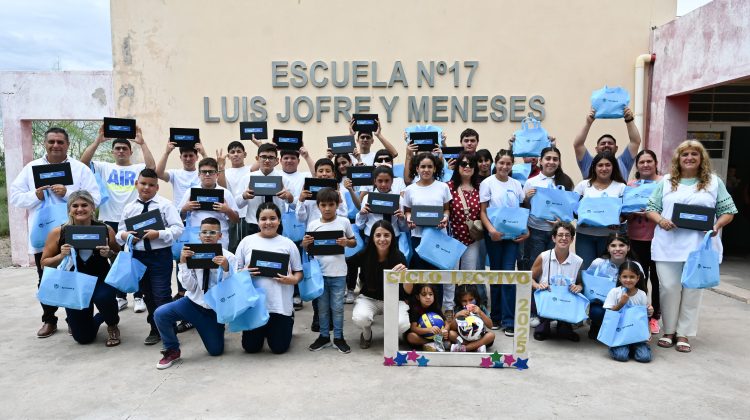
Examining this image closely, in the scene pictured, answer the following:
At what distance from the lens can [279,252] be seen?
3.94 m

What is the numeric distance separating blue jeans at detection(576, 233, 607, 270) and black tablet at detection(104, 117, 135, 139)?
451 centimetres

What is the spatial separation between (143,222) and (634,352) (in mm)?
4145

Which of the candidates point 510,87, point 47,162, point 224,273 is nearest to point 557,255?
point 224,273

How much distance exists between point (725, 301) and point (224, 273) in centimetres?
572

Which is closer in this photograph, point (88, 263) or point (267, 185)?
point (88, 263)

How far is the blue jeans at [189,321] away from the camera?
12.6ft

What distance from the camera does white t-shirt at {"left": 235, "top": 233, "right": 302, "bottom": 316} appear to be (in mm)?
3938

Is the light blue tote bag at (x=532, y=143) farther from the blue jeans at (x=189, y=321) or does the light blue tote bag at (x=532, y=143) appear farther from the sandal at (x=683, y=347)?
the blue jeans at (x=189, y=321)

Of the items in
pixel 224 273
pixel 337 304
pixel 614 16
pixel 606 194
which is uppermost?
pixel 614 16

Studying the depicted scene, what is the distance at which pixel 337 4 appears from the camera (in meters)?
7.49

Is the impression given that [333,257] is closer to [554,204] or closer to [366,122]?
[366,122]

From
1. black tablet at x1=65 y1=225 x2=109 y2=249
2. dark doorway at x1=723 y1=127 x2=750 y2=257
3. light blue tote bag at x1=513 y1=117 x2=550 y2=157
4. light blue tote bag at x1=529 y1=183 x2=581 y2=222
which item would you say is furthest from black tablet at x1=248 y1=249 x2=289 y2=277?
dark doorway at x1=723 y1=127 x2=750 y2=257

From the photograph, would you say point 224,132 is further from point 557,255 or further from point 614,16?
point 614,16

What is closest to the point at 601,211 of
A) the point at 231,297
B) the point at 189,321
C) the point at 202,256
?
the point at 231,297
